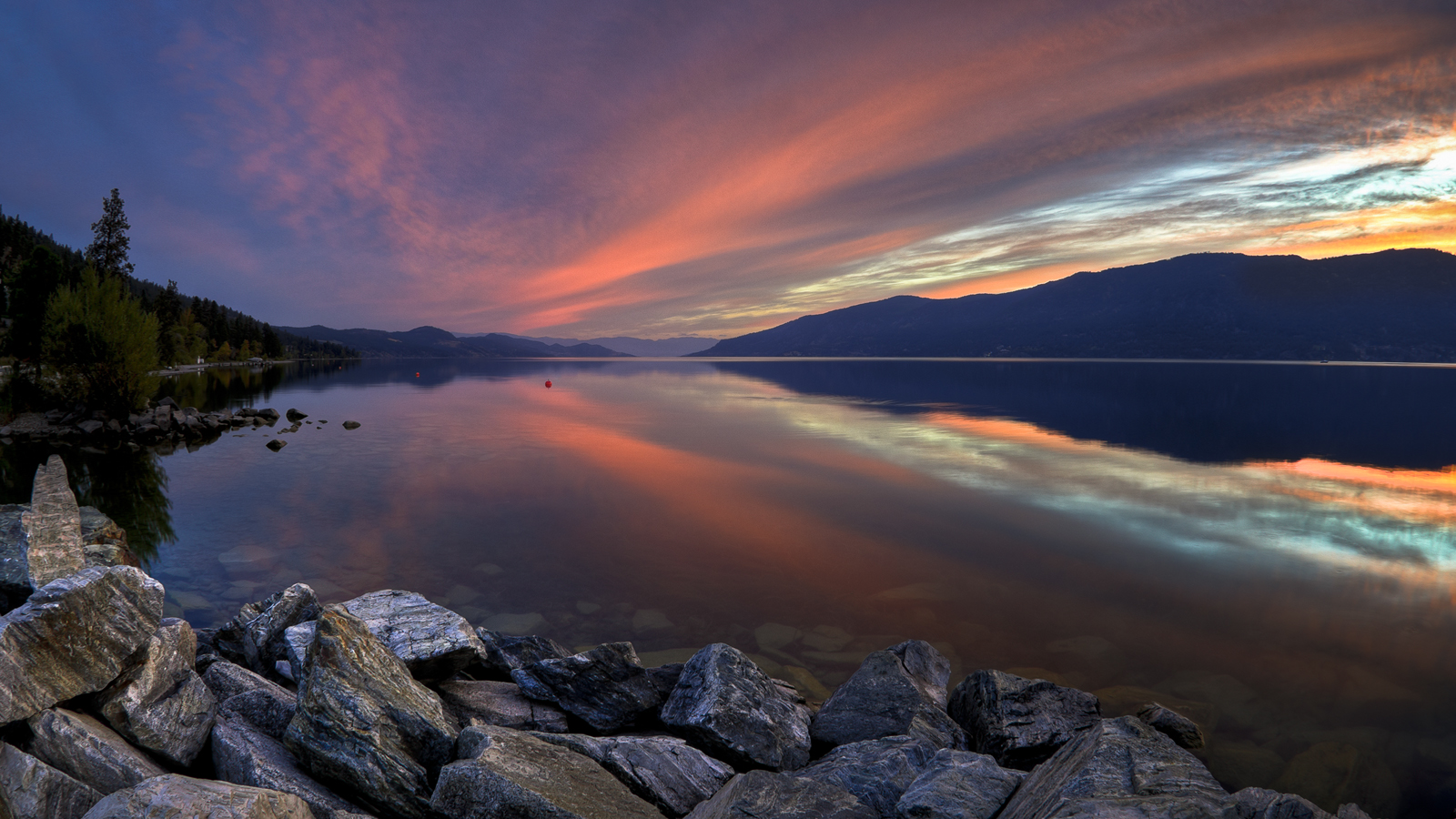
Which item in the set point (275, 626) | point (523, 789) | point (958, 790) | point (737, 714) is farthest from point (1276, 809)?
point (275, 626)

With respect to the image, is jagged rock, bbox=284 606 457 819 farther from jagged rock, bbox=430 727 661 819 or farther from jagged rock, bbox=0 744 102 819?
jagged rock, bbox=0 744 102 819

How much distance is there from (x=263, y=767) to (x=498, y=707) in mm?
2997

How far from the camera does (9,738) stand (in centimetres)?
559

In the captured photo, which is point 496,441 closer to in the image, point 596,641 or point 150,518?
point 150,518

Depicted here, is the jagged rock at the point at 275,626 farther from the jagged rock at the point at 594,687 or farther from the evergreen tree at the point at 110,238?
the evergreen tree at the point at 110,238

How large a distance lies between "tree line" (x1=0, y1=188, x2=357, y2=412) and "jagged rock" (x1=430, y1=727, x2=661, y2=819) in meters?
53.0

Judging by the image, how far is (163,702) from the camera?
21.4 ft

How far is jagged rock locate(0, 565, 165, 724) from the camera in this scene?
5.62 m

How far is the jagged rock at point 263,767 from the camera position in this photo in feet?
19.4

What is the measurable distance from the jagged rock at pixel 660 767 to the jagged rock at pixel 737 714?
41 centimetres

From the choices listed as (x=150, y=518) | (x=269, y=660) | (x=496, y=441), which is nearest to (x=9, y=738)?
(x=269, y=660)

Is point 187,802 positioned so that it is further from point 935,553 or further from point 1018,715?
point 935,553

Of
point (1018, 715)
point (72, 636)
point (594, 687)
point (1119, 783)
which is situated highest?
point (72, 636)

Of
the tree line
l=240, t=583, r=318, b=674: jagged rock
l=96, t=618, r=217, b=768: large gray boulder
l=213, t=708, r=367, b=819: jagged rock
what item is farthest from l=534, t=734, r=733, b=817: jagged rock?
the tree line
